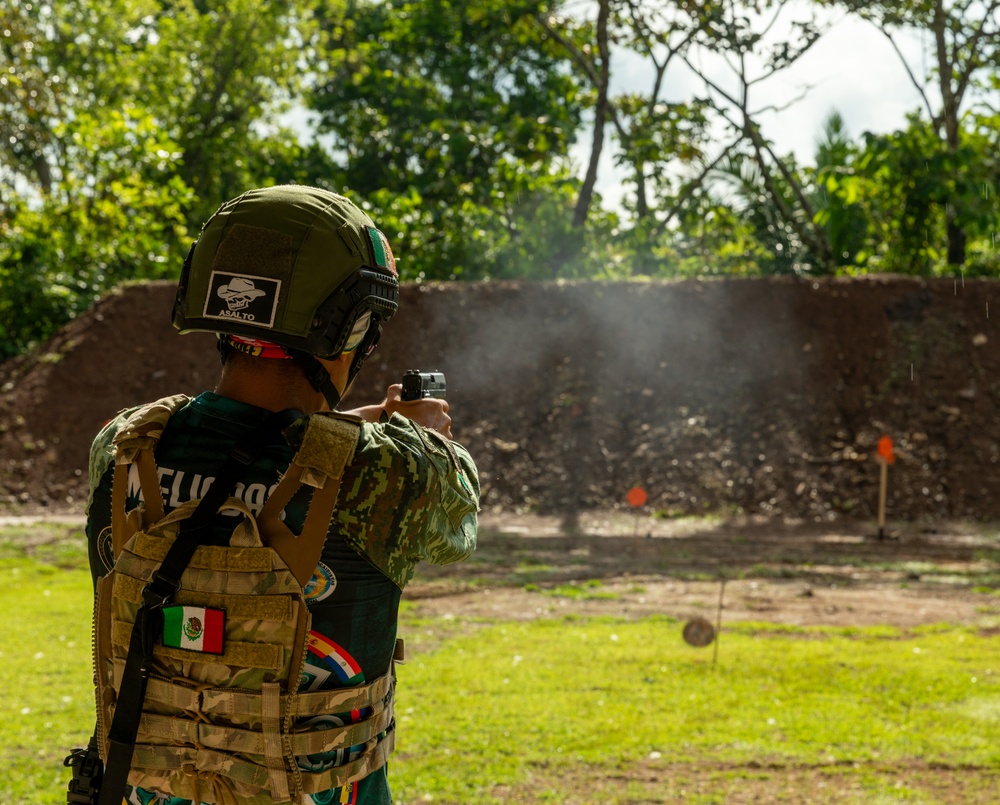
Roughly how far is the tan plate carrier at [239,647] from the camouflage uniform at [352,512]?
0.03 m

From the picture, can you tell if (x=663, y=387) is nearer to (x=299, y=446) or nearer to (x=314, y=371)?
(x=314, y=371)

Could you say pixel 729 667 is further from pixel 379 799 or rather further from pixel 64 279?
pixel 64 279

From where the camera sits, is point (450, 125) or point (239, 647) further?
point (450, 125)

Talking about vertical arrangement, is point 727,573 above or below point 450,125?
below

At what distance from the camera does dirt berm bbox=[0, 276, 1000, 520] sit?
1661 cm

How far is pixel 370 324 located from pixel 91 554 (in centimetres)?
62

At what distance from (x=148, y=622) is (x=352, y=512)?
0.36 metres

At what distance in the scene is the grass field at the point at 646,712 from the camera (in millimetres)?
5230

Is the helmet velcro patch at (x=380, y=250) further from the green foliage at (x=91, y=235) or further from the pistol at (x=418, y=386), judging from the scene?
the green foliage at (x=91, y=235)

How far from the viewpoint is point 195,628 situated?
1853 millimetres

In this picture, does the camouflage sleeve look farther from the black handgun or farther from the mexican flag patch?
the black handgun

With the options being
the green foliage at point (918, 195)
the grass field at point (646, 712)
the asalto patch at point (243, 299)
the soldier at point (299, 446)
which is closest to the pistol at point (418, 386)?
the soldier at point (299, 446)

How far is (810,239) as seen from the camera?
72.2ft

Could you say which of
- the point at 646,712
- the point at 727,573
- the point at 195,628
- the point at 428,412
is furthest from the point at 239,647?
the point at 727,573
